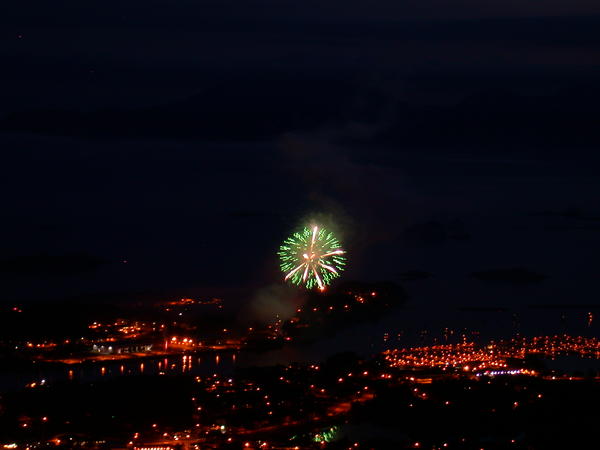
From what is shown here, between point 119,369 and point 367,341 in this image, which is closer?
point 119,369

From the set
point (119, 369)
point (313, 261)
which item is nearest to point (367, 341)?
point (313, 261)

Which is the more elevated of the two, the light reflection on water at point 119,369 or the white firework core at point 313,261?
the white firework core at point 313,261

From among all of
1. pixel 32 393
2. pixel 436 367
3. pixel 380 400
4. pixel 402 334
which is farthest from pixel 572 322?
pixel 32 393

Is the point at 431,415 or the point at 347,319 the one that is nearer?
the point at 431,415

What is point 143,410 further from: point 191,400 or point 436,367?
point 436,367

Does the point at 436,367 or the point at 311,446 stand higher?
the point at 436,367

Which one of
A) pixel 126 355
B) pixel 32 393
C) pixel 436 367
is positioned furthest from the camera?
pixel 126 355

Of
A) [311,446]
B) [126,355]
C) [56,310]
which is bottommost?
[311,446]

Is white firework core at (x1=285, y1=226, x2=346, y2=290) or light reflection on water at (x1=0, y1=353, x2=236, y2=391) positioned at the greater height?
white firework core at (x1=285, y1=226, x2=346, y2=290)

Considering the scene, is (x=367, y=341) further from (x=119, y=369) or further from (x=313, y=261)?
(x=119, y=369)

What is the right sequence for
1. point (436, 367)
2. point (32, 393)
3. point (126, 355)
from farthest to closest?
point (126, 355) → point (436, 367) → point (32, 393)
